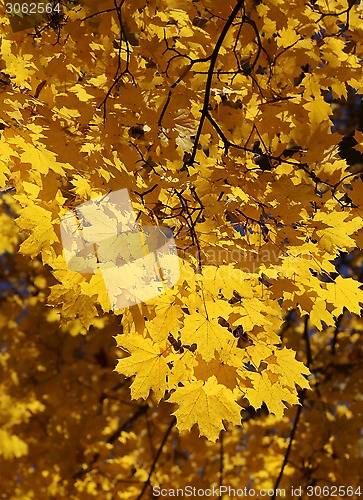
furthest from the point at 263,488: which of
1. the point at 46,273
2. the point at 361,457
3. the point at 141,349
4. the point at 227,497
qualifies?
the point at 141,349

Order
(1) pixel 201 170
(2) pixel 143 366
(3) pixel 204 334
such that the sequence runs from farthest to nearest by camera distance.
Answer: (1) pixel 201 170
(2) pixel 143 366
(3) pixel 204 334

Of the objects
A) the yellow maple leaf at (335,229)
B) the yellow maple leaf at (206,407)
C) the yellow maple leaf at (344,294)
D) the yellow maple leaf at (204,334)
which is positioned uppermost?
the yellow maple leaf at (335,229)

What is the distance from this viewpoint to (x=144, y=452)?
5090mm

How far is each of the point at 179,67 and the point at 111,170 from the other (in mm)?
614

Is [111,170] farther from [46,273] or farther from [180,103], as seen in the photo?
[46,273]

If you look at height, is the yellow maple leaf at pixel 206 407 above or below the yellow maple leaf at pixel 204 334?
below

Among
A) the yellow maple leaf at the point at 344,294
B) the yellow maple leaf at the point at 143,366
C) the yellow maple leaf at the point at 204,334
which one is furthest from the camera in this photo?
the yellow maple leaf at the point at 344,294

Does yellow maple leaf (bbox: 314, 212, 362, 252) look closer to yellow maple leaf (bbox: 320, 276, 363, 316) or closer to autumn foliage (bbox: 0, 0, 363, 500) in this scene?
autumn foliage (bbox: 0, 0, 363, 500)

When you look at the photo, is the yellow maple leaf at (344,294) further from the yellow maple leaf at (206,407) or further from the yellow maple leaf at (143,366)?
the yellow maple leaf at (143,366)

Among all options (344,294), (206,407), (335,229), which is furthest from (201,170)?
(206,407)

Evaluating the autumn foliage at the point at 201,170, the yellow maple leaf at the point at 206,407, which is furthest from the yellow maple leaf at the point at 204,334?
the yellow maple leaf at the point at 206,407

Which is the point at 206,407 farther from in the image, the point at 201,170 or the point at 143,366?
the point at 201,170

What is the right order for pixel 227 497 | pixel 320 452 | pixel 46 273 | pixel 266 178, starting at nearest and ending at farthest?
pixel 266 178 < pixel 320 452 < pixel 227 497 < pixel 46 273

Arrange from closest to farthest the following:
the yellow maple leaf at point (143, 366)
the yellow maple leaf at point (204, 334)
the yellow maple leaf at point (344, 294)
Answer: the yellow maple leaf at point (204, 334) → the yellow maple leaf at point (143, 366) → the yellow maple leaf at point (344, 294)
